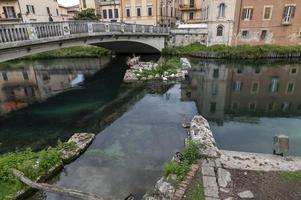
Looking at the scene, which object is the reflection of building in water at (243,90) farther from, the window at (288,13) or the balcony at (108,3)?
the balcony at (108,3)

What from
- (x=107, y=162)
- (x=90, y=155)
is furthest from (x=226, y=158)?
(x=90, y=155)

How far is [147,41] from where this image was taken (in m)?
30.2

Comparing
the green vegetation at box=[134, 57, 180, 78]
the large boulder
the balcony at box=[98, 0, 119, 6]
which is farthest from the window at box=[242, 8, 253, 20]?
the large boulder

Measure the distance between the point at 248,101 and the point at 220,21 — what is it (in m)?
22.3

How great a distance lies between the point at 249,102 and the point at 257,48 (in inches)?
772

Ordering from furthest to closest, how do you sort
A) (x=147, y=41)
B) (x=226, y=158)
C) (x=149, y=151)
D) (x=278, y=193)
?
(x=147, y=41) < (x=149, y=151) < (x=226, y=158) < (x=278, y=193)

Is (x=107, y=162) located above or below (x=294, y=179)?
below

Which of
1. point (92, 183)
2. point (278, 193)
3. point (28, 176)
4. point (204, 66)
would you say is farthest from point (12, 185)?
point (204, 66)

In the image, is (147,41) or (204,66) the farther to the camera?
(147,41)

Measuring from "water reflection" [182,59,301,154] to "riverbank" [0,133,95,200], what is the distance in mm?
6414

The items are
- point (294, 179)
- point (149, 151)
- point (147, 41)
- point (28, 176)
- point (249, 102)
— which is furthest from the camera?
point (147, 41)

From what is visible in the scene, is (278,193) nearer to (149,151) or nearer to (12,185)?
(149,151)

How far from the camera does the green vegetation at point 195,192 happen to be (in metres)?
5.59

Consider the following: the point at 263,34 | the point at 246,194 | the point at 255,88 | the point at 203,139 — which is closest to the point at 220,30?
the point at 263,34
